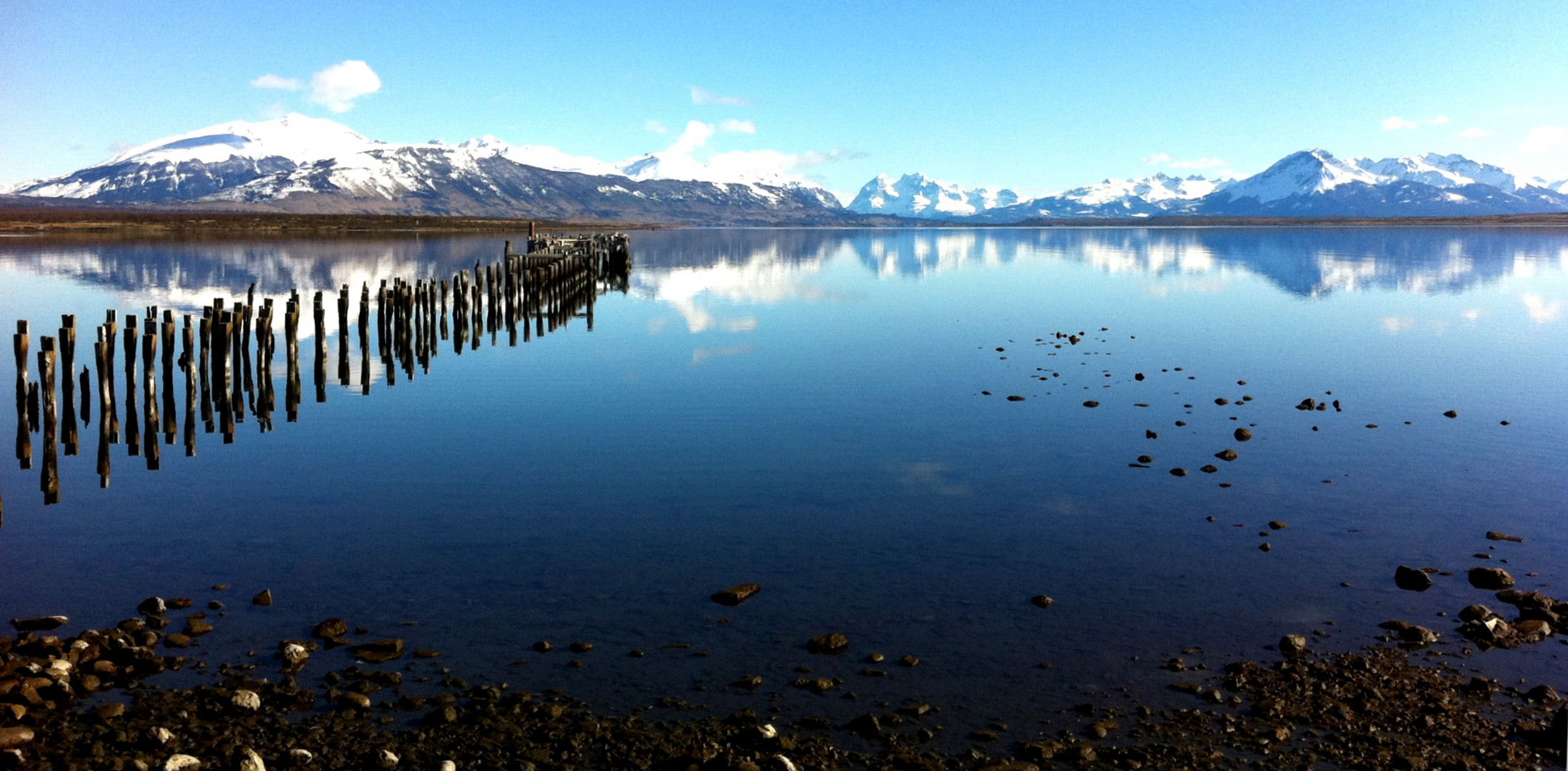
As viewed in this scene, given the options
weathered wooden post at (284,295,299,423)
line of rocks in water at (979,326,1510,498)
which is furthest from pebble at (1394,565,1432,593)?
weathered wooden post at (284,295,299,423)

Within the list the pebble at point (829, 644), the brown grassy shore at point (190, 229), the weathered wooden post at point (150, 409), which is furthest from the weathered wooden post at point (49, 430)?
the brown grassy shore at point (190, 229)

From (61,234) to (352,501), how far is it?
463ft

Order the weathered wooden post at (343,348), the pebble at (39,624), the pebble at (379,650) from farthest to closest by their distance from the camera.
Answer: the weathered wooden post at (343,348), the pebble at (39,624), the pebble at (379,650)

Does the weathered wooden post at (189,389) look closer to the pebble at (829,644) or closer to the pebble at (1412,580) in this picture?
the pebble at (829,644)

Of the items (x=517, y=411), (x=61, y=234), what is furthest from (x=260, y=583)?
(x=61, y=234)

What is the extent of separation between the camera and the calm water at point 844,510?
37.3 feet

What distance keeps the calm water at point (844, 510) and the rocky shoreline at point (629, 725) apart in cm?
48

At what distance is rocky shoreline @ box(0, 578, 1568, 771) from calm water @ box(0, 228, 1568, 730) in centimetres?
48

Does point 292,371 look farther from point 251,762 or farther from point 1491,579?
point 1491,579

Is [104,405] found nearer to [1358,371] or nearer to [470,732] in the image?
[470,732]

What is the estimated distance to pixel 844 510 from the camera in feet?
52.1

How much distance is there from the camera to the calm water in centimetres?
1136

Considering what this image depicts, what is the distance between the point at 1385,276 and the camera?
73625 millimetres

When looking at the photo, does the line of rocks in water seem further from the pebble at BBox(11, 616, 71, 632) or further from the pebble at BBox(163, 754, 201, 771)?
the pebble at BBox(11, 616, 71, 632)
